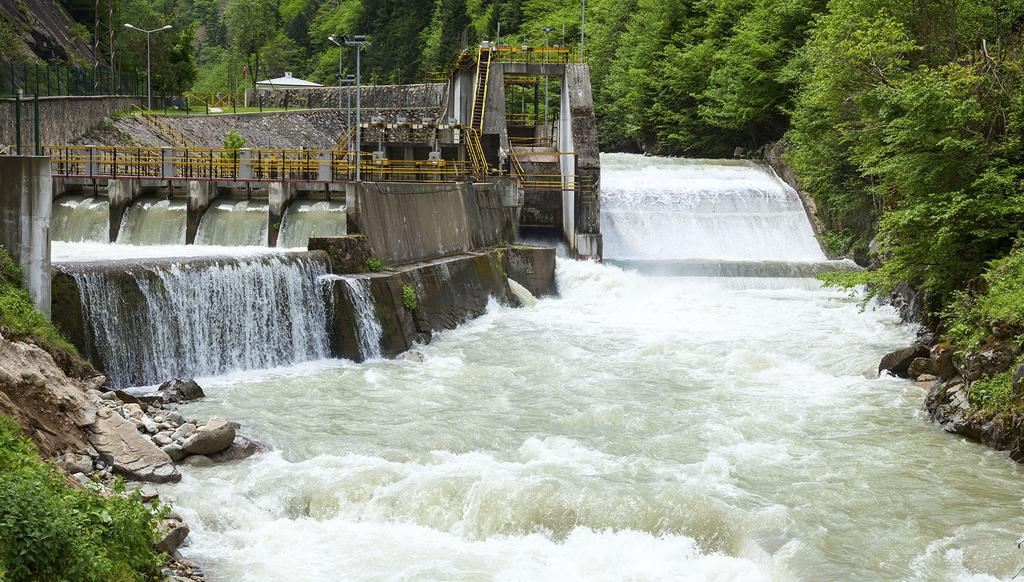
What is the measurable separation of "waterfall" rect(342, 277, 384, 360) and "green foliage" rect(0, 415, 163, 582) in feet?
33.8

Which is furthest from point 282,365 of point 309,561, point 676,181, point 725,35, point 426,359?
point 725,35

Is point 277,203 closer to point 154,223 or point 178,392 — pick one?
point 154,223

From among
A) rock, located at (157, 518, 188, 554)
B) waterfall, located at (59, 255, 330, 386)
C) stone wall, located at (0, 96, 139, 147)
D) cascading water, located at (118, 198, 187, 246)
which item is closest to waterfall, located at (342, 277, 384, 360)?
waterfall, located at (59, 255, 330, 386)

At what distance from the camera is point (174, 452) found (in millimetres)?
13766

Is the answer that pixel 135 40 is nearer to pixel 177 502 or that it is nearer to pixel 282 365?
pixel 282 365

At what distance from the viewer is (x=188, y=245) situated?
25.7 metres

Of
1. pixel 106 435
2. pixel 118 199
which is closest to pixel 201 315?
pixel 106 435

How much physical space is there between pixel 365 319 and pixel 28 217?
22.9ft

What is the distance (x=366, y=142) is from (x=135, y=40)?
30159 mm

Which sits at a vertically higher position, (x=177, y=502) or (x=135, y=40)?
(x=135, y=40)

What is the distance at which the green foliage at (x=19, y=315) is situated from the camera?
15.0m

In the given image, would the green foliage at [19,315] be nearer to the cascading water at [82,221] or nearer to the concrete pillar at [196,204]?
the concrete pillar at [196,204]

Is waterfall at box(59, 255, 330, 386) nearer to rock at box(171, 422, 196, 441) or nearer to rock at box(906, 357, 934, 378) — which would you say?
rock at box(171, 422, 196, 441)

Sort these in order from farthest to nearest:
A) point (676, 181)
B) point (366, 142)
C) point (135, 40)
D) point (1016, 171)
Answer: point (135, 40) < point (366, 142) < point (676, 181) < point (1016, 171)
